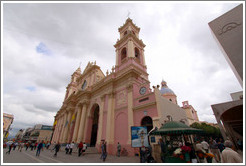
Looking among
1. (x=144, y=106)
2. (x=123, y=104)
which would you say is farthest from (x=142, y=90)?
(x=123, y=104)

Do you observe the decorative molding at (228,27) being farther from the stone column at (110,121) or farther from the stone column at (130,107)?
the stone column at (110,121)

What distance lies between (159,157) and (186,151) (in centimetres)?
348

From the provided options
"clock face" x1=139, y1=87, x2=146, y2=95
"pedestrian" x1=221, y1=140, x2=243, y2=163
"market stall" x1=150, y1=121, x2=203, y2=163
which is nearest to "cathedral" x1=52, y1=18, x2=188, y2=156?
"clock face" x1=139, y1=87, x2=146, y2=95

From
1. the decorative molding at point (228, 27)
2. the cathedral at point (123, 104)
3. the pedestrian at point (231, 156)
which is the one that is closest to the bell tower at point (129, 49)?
the cathedral at point (123, 104)

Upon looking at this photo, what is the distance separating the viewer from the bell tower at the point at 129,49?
16891 millimetres

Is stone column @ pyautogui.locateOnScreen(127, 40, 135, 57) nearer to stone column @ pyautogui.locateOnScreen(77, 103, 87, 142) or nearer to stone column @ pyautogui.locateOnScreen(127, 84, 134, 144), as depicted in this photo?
stone column @ pyautogui.locateOnScreen(127, 84, 134, 144)

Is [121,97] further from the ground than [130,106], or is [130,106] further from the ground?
[121,97]

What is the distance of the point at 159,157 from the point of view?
7.37 meters

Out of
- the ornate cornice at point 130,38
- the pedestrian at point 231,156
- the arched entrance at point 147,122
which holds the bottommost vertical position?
the pedestrian at point 231,156

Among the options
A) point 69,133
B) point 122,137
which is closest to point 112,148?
point 122,137

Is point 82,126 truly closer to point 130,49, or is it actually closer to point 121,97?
point 121,97

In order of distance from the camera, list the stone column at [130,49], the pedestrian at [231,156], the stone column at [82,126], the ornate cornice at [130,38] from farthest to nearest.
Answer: the ornate cornice at [130,38] < the stone column at [130,49] < the stone column at [82,126] < the pedestrian at [231,156]

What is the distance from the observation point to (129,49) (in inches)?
679

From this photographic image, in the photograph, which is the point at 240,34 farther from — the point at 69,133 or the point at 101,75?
the point at 69,133
